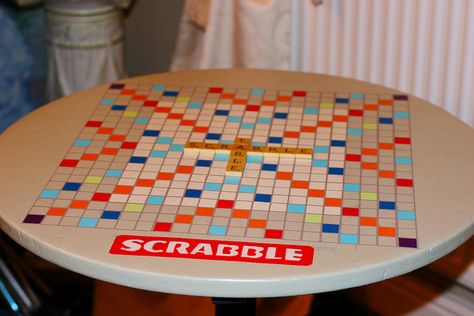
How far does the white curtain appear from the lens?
1777 millimetres

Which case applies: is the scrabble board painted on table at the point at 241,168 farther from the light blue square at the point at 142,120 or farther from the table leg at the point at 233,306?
the table leg at the point at 233,306

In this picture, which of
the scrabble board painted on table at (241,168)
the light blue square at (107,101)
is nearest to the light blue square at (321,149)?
the scrabble board painted on table at (241,168)

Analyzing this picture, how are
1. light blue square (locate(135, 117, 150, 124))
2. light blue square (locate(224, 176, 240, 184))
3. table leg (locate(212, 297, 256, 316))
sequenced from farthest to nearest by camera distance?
light blue square (locate(135, 117, 150, 124))
light blue square (locate(224, 176, 240, 184))
table leg (locate(212, 297, 256, 316))

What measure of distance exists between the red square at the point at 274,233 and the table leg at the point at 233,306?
0.39 feet

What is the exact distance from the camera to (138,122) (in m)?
1.59

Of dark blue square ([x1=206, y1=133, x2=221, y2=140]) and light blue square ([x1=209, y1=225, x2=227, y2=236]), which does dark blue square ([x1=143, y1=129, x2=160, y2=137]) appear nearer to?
dark blue square ([x1=206, y1=133, x2=221, y2=140])

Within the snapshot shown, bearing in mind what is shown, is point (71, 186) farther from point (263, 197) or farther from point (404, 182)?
point (404, 182)

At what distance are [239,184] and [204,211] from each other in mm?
104

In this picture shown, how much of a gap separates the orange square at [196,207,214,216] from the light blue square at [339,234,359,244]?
199mm

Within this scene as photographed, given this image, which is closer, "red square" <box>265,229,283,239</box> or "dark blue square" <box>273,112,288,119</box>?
"red square" <box>265,229,283,239</box>

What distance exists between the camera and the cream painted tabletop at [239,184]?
3.80ft

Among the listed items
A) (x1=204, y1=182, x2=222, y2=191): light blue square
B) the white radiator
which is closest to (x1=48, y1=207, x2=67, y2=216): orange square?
(x1=204, y1=182, x2=222, y2=191): light blue square

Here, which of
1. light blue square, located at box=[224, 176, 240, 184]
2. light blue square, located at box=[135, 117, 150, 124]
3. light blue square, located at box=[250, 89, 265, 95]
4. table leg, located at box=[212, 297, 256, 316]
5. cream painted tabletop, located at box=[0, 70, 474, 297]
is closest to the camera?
cream painted tabletop, located at box=[0, 70, 474, 297]

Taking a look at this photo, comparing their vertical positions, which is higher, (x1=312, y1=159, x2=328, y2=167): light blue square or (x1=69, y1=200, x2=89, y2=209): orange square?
(x1=69, y1=200, x2=89, y2=209): orange square
